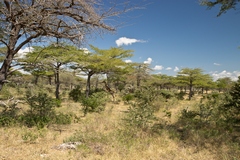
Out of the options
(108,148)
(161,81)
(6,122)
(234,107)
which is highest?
(161,81)

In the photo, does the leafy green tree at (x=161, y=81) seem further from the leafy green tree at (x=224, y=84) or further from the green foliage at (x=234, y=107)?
the green foliage at (x=234, y=107)

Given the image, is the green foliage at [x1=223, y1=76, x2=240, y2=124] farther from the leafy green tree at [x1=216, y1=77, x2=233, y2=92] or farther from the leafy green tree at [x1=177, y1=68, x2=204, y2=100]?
the leafy green tree at [x1=216, y1=77, x2=233, y2=92]

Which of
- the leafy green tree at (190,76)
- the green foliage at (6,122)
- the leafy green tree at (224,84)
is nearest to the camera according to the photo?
the green foliage at (6,122)

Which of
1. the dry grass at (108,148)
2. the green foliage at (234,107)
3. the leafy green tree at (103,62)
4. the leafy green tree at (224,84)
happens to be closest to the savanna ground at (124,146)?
the dry grass at (108,148)

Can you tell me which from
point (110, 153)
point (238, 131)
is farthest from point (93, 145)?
point (238, 131)

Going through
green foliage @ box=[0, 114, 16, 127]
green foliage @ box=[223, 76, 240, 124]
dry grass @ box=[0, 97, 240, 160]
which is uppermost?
green foliage @ box=[223, 76, 240, 124]

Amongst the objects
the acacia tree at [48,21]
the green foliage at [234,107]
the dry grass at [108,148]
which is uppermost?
the acacia tree at [48,21]

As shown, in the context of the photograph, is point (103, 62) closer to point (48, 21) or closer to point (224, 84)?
point (48, 21)

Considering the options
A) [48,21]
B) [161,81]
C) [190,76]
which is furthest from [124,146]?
[161,81]

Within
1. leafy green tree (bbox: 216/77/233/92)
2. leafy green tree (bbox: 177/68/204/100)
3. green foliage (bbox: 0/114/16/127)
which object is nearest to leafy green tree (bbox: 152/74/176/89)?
leafy green tree (bbox: 177/68/204/100)

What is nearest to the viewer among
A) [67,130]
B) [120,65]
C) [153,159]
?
[153,159]

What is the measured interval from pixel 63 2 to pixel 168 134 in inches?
214

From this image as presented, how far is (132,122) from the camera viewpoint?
656 centimetres

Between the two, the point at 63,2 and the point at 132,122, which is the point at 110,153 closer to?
the point at 132,122
